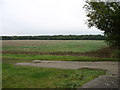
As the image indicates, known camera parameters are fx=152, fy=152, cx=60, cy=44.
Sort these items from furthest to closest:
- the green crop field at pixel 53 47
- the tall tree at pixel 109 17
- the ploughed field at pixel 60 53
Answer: the green crop field at pixel 53 47
the ploughed field at pixel 60 53
the tall tree at pixel 109 17

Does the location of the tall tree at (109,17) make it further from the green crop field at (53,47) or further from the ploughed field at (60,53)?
the green crop field at (53,47)

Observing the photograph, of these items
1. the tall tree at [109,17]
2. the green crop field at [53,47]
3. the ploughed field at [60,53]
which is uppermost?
the tall tree at [109,17]

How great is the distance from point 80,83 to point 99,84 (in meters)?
0.99

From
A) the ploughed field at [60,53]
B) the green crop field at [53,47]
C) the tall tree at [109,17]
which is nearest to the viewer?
the tall tree at [109,17]

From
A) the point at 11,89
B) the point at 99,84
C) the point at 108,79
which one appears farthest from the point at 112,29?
the point at 11,89

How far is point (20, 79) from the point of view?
29.3 feet

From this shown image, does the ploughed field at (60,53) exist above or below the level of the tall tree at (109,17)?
below

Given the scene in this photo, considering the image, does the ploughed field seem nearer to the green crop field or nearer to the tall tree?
the green crop field

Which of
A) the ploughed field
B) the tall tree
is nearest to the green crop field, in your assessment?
the ploughed field

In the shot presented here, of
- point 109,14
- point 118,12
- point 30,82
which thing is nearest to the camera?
point 30,82

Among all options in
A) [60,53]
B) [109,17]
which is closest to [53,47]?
[60,53]

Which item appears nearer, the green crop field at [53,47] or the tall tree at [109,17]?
the tall tree at [109,17]

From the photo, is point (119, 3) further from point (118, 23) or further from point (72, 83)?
point (72, 83)

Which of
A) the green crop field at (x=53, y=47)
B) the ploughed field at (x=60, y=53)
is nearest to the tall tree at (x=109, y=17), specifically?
the ploughed field at (x=60, y=53)
